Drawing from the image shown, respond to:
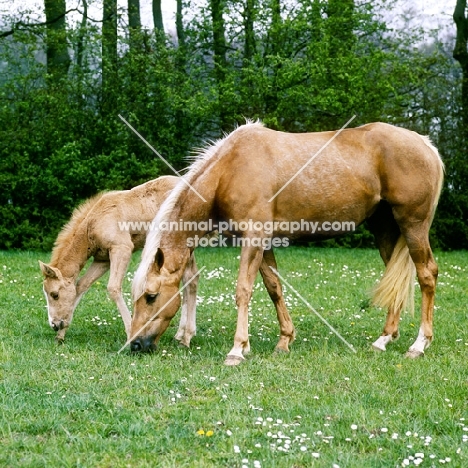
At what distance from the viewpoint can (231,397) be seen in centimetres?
548

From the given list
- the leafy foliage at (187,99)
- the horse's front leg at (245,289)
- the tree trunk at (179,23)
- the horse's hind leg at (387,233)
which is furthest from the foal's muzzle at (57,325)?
the tree trunk at (179,23)

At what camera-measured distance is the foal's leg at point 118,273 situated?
315 inches

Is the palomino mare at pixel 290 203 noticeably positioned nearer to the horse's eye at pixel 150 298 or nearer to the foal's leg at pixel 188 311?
the horse's eye at pixel 150 298

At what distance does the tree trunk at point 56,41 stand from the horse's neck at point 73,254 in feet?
40.2

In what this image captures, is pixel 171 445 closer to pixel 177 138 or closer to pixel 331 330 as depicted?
pixel 331 330

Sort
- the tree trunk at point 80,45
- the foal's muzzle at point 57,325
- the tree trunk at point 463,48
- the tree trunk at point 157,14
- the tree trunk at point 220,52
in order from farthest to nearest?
the tree trunk at point 157,14 → the tree trunk at point 463,48 → the tree trunk at point 80,45 → the tree trunk at point 220,52 → the foal's muzzle at point 57,325

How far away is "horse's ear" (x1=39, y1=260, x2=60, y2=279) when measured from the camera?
791cm

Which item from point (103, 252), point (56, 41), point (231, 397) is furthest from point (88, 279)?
point (56, 41)

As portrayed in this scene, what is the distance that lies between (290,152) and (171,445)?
403cm

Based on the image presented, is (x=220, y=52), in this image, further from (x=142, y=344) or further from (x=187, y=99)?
(x=142, y=344)

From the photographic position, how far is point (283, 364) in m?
6.70

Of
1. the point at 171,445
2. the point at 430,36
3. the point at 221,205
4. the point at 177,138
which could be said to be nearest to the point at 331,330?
the point at 221,205

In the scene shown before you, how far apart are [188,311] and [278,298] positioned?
3.56ft

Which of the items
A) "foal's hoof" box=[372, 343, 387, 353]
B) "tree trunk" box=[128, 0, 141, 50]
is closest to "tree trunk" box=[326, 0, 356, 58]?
"tree trunk" box=[128, 0, 141, 50]
